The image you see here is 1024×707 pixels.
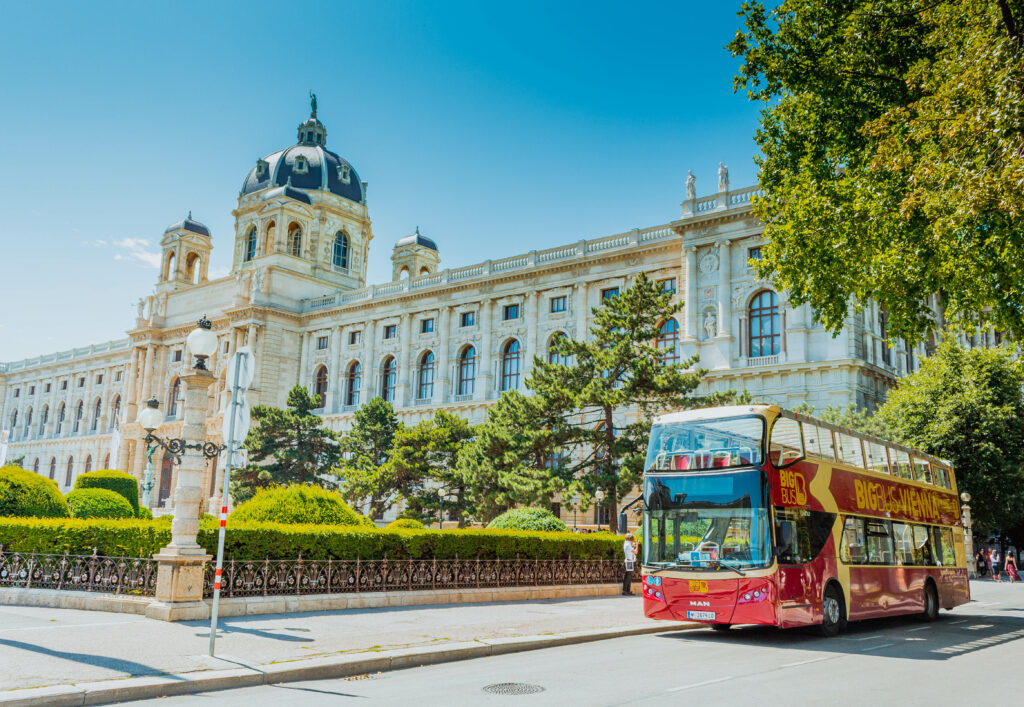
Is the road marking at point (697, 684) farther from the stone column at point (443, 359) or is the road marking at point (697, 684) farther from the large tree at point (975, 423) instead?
the stone column at point (443, 359)

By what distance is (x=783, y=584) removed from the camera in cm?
1230

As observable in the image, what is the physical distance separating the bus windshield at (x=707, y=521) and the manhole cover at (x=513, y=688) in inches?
188

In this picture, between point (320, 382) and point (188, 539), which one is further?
point (320, 382)

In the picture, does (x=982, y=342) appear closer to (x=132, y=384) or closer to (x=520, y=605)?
(x=520, y=605)

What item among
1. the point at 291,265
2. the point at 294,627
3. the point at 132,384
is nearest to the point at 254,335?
the point at 291,265

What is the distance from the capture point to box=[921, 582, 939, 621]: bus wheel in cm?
1703

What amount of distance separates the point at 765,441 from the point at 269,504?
9.77 metres

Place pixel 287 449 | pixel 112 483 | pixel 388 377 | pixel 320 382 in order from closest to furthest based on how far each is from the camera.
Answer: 1. pixel 112 483
2. pixel 287 449
3. pixel 388 377
4. pixel 320 382

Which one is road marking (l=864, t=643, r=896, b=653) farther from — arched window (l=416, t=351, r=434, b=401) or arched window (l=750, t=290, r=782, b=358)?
arched window (l=416, t=351, r=434, b=401)

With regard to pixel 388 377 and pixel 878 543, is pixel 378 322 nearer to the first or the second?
pixel 388 377

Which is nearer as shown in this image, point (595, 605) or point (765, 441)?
point (765, 441)

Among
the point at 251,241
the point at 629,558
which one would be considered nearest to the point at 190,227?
the point at 251,241

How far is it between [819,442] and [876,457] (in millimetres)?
2647

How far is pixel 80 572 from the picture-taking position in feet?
45.0
